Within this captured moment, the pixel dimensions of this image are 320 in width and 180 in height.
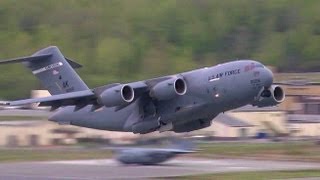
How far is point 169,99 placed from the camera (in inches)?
1781

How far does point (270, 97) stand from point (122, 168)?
664cm

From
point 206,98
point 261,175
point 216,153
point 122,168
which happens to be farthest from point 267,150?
point 261,175

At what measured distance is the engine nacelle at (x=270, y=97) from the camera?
4566cm

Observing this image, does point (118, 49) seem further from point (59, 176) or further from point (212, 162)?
point (59, 176)

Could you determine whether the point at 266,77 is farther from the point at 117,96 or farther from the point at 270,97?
the point at 117,96

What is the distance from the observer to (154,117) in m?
46.0

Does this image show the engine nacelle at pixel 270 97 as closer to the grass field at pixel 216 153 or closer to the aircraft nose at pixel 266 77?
the aircraft nose at pixel 266 77

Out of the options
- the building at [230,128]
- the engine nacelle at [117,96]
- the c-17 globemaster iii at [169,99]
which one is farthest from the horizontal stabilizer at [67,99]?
the building at [230,128]

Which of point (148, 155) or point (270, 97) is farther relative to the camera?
point (270, 97)

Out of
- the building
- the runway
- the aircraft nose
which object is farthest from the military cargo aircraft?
the building

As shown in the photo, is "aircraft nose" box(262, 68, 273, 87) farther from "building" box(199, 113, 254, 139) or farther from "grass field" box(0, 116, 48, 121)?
"building" box(199, 113, 254, 139)

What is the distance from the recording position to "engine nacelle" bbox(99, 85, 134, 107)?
145 feet

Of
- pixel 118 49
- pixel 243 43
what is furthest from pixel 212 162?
pixel 243 43

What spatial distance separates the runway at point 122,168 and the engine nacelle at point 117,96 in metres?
2.42
